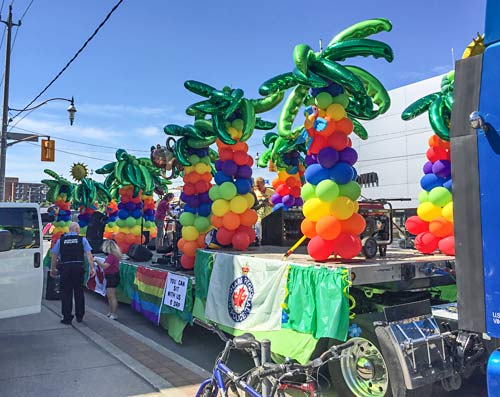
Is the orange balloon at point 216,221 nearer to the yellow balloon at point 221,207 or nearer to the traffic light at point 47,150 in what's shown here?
the yellow balloon at point 221,207

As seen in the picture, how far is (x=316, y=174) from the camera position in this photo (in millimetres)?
5965

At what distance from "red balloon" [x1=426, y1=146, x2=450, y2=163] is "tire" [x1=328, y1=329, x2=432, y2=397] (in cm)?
446

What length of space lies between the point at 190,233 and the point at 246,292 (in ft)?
9.81

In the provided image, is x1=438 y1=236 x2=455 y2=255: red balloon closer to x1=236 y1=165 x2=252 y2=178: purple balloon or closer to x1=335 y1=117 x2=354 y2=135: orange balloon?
x1=335 y1=117 x2=354 y2=135: orange balloon

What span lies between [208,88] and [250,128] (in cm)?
108

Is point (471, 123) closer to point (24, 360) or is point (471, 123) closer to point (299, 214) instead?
point (24, 360)

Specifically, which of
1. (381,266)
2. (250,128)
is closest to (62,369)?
(381,266)

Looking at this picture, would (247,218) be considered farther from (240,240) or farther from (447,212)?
(447,212)

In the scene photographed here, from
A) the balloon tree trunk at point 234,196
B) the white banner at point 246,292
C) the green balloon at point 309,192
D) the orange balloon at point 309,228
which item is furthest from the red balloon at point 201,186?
the orange balloon at point 309,228

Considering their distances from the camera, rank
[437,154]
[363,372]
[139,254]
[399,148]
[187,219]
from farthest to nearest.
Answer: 1. [399,148]
2. [139,254]
3. [187,219]
4. [437,154]
5. [363,372]

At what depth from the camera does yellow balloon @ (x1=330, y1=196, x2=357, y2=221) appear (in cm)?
568

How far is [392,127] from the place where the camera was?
93.6 ft

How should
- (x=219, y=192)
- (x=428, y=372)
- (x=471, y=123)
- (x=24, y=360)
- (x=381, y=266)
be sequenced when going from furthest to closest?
(x=219, y=192), (x=24, y=360), (x=381, y=266), (x=428, y=372), (x=471, y=123)

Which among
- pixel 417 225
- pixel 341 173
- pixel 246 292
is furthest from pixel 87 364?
pixel 417 225
